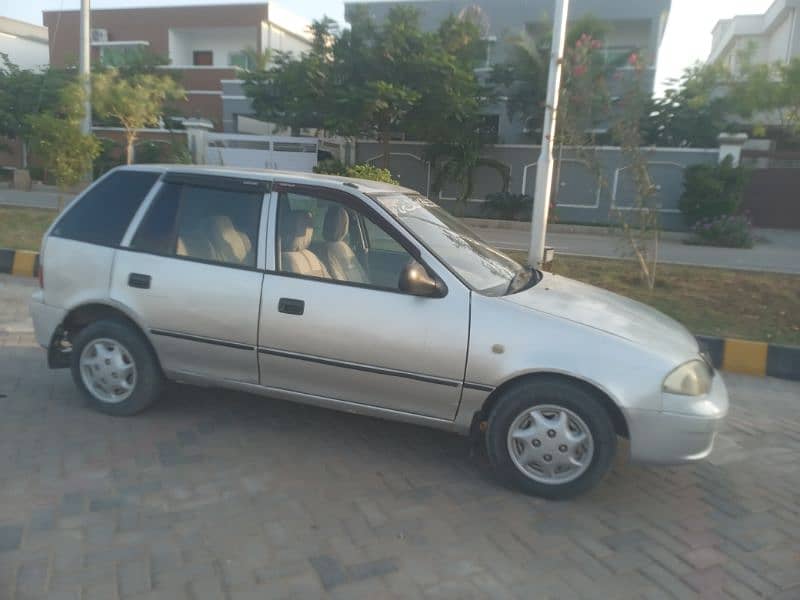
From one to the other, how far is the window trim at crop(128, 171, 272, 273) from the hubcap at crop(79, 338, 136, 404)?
0.67 metres

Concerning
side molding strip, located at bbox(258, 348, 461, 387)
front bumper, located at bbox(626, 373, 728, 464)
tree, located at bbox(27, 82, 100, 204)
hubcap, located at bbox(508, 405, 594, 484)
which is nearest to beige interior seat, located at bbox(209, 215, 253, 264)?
side molding strip, located at bbox(258, 348, 461, 387)

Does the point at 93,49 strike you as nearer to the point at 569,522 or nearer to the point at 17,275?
the point at 17,275

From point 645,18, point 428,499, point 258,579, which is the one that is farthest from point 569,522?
point 645,18

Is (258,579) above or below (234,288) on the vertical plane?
below

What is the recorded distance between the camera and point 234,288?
403cm

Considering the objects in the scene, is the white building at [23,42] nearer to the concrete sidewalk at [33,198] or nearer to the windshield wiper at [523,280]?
the concrete sidewalk at [33,198]

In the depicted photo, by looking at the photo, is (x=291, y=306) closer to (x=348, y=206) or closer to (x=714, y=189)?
(x=348, y=206)

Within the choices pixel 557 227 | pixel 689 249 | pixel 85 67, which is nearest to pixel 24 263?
pixel 85 67

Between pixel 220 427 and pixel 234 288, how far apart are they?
984 mm

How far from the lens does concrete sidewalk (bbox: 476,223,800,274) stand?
11.8 meters

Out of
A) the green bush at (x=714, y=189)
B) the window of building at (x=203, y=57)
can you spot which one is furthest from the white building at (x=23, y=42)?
the green bush at (x=714, y=189)

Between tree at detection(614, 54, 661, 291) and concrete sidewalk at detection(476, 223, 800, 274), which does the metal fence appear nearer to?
concrete sidewalk at detection(476, 223, 800, 274)

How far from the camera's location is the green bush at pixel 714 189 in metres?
17.2

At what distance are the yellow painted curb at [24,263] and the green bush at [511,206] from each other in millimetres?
13347
